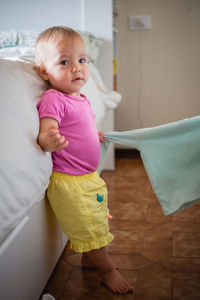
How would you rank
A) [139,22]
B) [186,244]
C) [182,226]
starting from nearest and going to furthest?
1. [186,244]
2. [182,226]
3. [139,22]

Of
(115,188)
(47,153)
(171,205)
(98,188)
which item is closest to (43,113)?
(47,153)

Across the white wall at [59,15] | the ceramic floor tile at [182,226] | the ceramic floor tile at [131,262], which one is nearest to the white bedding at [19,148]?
the ceramic floor tile at [131,262]

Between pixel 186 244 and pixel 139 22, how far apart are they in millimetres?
1696

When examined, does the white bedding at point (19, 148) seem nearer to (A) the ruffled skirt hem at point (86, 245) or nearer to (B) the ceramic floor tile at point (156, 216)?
(A) the ruffled skirt hem at point (86, 245)

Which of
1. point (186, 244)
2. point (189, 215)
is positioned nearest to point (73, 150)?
point (186, 244)

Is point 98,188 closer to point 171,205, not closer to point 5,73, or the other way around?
point 171,205

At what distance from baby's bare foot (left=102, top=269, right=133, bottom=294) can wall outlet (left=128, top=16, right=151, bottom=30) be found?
6.11ft

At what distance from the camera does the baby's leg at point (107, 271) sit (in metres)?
1.08

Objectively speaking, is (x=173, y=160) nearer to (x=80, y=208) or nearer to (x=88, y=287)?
(x=80, y=208)

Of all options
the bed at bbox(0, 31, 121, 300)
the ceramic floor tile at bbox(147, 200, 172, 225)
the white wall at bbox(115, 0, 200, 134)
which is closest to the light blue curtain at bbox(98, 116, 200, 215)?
the bed at bbox(0, 31, 121, 300)

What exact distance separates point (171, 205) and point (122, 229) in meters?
0.46

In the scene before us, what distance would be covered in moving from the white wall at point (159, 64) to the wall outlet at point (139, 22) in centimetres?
→ 3

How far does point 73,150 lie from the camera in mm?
1023

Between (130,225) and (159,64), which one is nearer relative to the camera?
(130,225)
